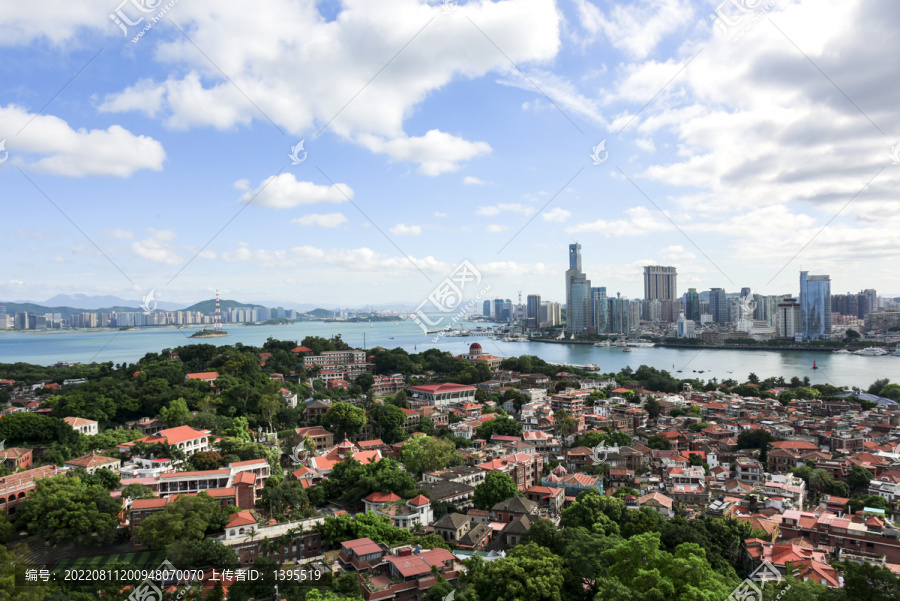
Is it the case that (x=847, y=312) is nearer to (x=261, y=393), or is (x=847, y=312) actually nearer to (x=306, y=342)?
(x=306, y=342)

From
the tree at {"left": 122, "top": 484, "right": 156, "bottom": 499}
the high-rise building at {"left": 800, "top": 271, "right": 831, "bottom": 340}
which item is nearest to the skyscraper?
the high-rise building at {"left": 800, "top": 271, "right": 831, "bottom": 340}

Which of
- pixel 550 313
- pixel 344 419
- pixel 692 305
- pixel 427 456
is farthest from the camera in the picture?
pixel 550 313

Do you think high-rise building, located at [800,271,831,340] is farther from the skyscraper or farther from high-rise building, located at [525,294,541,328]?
high-rise building, located at [525,294,541,328]

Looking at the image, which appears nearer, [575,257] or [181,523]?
[181,523]

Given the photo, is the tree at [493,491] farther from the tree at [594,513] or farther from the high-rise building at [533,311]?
the high-rise building at [533,311]

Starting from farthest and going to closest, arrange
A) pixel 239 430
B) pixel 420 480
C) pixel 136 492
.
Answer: pixel 239 430 < pixel 420 480 < pixel 136 492

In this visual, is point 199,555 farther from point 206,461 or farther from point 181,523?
point 206,461

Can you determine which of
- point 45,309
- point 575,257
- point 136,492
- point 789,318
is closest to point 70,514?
point 136,492

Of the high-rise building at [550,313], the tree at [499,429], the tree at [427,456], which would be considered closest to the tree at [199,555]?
the tree at [427,456]
